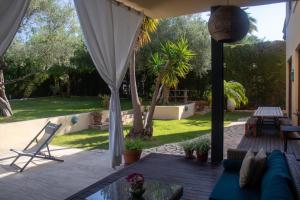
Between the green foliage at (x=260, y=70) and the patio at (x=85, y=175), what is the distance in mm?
7648

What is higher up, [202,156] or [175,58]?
[175,58]

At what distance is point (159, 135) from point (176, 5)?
4431 millimetres

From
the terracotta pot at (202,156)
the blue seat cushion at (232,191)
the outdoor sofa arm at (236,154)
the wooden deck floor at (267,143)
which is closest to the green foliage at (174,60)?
the wooden deck floor at (267,143)

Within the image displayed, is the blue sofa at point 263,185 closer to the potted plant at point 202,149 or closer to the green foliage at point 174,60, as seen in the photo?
the potted plant at point 202,149

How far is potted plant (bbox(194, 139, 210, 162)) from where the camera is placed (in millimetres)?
4836

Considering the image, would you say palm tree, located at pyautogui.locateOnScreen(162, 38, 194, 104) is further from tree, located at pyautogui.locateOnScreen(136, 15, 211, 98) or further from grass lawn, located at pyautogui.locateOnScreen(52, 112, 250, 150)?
tree, located at pyautogui.locateOnScreen(136, 15, 211, 98)

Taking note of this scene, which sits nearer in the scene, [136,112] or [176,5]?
[176,5]

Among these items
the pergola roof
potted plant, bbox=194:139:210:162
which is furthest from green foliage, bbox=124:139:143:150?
the pergola roof

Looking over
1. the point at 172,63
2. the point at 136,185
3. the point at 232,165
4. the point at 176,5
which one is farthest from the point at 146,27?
the point at 136,185

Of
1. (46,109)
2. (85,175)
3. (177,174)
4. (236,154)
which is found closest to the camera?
(236,154)

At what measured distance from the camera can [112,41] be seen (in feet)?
16.1

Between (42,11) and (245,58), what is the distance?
350 inches

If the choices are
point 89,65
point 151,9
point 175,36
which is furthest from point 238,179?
point 89,65

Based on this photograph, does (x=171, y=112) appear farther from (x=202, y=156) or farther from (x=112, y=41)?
(x=112, y=41)
